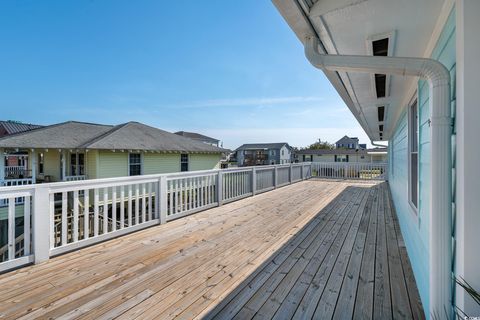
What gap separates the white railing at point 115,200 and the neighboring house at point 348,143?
4233 centimetres

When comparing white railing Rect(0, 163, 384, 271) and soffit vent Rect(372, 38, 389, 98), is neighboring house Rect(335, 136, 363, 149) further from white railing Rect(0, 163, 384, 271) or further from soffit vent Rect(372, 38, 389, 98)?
soffit vent Rect(372, 38, 389, 98)

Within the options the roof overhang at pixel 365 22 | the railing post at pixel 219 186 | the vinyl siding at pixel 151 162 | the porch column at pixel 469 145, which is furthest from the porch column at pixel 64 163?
the porch column at pixel 469 145

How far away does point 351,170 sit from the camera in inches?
458

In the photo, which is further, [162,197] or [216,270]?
[162,197]

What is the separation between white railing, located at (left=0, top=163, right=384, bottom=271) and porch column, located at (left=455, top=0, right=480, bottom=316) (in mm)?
3120

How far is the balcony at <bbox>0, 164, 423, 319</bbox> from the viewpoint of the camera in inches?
69.6

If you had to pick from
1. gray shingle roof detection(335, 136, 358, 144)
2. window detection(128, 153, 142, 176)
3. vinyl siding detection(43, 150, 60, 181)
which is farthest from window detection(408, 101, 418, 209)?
gray shingle roof detection(335, 136, 358, 144)

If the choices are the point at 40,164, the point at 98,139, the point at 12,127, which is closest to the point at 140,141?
the point at 98,139

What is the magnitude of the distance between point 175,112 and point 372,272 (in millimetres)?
25577

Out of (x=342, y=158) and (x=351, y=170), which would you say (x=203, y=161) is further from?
(x=342, y=158)

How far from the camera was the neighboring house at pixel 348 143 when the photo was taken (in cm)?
4491

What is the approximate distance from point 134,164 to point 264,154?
28.4m

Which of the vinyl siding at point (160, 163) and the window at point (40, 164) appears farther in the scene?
the window at point (40, 164)

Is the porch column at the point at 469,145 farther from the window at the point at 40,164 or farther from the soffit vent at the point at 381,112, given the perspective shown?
the window at the point at 40,164
